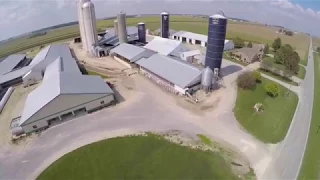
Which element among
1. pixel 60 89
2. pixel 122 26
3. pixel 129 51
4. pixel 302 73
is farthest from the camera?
pixel 122 26

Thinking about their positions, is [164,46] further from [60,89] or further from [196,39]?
[60,89]

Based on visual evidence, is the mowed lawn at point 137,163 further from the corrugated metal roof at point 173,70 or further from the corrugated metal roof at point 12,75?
the corrugated metal roof at point 12,75

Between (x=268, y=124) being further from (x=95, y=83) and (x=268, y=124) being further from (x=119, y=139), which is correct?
(x=95, y=83)

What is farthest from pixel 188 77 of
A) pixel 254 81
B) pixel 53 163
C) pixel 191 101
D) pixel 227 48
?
pixel 227 48

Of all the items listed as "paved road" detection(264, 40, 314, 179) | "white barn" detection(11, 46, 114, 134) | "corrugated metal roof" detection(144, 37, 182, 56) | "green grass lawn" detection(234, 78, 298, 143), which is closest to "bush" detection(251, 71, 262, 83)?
"green grass lawn" detection(234, 78, 298, 143)

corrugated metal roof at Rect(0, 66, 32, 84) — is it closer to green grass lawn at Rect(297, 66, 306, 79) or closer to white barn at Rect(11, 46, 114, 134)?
white barn at Rect(11, 46, 114, 134)

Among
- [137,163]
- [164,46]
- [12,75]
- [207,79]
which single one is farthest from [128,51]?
[137,163]

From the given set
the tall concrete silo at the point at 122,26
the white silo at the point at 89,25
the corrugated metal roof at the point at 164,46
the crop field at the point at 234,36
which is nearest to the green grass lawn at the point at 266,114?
the corrugated metal roof at the point at 164,46
